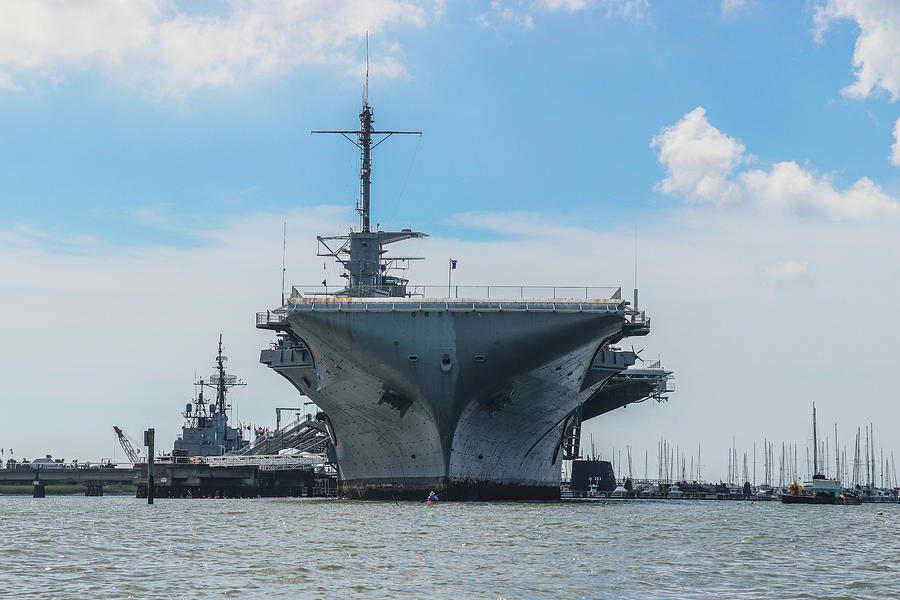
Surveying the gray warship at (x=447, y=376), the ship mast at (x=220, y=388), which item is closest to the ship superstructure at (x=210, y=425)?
the ship mast at (x=220, y=388)

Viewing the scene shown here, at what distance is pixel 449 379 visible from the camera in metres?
37.8

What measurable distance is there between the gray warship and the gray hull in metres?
0.05

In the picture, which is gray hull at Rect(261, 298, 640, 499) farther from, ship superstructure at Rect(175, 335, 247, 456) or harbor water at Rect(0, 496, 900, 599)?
ship superstructure at Rect(175, 335, 247, 456)

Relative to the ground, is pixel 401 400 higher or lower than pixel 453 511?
higher

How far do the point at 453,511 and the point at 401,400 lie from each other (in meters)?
6.69

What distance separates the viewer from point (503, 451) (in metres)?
42.8

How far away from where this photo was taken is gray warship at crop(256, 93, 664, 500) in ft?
122

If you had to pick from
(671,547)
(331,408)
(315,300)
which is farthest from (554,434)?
(671,547)

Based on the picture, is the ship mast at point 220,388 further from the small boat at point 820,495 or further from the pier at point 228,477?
the small boat at point 820,495

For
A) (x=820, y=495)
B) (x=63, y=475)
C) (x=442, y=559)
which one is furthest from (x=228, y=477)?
(x=442, y=559)

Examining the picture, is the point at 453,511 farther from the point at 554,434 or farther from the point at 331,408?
the point at 554,434

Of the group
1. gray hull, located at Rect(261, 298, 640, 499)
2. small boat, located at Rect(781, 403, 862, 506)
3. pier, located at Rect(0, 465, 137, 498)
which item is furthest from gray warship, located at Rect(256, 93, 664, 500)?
pier, located at Rect(0, 465, 137, 498)

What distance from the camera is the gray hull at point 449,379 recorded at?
37.2 metres

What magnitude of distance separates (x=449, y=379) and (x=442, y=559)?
1797 centimetres
